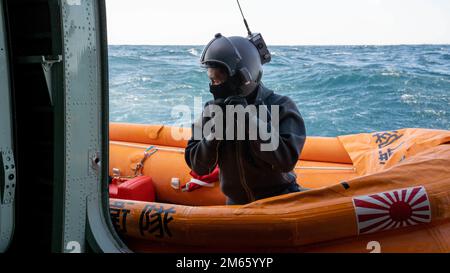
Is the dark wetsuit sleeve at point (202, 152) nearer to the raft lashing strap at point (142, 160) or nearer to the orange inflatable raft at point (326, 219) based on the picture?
the orange inflatable raft at point (326, 219)

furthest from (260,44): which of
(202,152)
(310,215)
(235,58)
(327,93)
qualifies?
(327,93)

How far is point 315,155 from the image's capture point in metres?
3.71

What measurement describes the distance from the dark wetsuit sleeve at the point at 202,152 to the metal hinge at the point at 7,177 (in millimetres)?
819

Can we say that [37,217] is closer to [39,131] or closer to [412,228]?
[39,131]

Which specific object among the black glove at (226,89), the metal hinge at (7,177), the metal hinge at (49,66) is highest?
the metal hinge at (49,66)

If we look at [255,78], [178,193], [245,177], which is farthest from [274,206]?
[178,193]

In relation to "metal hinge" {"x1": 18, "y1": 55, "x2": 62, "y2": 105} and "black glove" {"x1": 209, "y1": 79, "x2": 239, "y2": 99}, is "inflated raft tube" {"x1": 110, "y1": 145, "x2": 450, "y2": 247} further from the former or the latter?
"metal hinge" {"x1": 18, "y1": 55, "x2": 62, "y2": 105}

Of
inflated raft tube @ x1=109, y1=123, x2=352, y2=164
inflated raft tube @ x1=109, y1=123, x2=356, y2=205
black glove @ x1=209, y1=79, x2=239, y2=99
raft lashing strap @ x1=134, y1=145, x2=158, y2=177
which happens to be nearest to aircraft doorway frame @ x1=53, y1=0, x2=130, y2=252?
black glove @ x1=209, y1=79, x2=239, y2=99

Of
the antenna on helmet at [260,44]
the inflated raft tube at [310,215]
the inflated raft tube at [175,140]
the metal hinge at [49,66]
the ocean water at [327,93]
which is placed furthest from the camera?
the ocean water at [327,93]

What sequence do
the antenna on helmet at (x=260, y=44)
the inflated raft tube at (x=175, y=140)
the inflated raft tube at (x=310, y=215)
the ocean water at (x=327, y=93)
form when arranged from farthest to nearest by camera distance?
the ocean water at (x=327, y=93)
the inflated raft tube at (x=175, y=140)
the antenna on helmet at (x=260, y=44)
the inflated raft tube at (x=310, y=215)

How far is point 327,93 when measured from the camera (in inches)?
440

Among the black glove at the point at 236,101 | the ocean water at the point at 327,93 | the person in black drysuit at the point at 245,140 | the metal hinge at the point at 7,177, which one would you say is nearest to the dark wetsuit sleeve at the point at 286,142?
the person in black drysuit at the point at 245,140

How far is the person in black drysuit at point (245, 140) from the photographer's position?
200 cm
